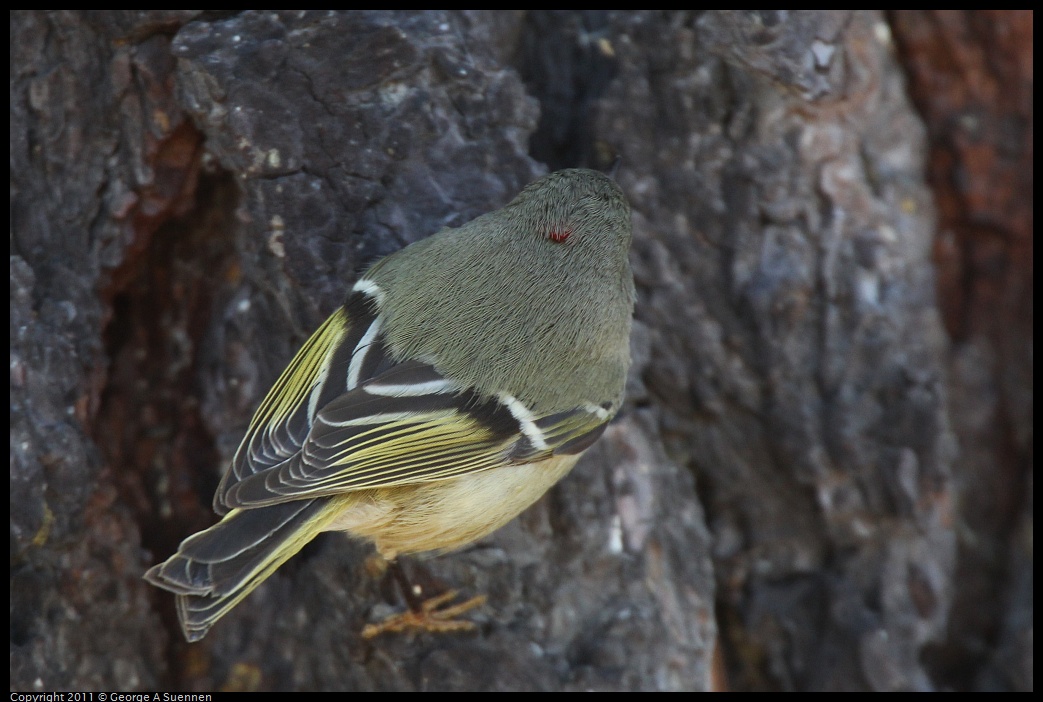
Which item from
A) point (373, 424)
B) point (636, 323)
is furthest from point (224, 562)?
point (636, 323)

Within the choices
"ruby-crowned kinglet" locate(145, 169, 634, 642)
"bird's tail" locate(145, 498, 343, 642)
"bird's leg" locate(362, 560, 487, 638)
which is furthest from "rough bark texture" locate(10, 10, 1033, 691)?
"bird's tail" locate(145, 498, 343, 642)

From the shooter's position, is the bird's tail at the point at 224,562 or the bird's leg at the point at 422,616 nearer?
the bird's tail at the point at 224,562

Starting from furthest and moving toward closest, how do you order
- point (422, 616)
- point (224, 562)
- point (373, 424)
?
1. point (422, 616)
2. point (373, 424)
3. point (224, 562)

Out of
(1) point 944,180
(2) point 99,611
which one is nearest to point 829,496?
(1) point 944,180

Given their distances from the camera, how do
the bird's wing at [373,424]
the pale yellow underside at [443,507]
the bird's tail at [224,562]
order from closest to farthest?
the bird's tail at [224,562] → the bird's wing at [373,424] → the pale yellow underside at [443,507]

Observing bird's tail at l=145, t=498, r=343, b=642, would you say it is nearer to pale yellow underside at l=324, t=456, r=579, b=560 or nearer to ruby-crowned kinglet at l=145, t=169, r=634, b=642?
ruby-crowned kinglet at l=145, t=169, r=634, b=642

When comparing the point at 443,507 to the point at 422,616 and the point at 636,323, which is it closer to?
the point at 422,616

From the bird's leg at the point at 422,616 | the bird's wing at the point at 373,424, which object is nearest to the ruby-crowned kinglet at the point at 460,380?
the bird's wing at the point at 373,424

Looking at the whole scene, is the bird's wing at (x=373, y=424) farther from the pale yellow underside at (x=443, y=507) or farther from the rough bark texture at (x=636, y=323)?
the rough bark texture at (x=636, y=323)
